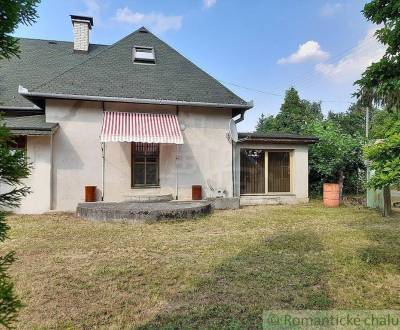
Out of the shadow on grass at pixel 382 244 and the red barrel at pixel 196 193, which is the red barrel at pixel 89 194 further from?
the shadow on grass at pixel 382 244

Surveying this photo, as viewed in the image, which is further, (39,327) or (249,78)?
(249,78)

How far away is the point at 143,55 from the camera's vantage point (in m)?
17.2

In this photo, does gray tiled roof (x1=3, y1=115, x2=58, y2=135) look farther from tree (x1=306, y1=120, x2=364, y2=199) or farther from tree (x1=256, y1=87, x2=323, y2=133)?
tree (x1=256, y1=87, x2=323, y2=133)

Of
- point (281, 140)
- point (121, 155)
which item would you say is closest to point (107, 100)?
point (121, 155)

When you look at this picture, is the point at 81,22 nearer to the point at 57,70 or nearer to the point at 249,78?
the point at 57,70

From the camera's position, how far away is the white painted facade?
13.1 metres

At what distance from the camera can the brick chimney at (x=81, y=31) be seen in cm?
1942

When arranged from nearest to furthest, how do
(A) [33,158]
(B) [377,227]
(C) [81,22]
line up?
(B) [377,227] < (A) [33,158] < (C) [81,22]

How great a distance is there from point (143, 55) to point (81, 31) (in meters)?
5.66

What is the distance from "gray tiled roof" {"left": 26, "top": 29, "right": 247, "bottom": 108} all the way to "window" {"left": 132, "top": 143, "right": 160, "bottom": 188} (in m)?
2.45

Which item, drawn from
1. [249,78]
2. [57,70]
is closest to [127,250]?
[57,70]

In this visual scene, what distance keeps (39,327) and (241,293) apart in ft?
9.45

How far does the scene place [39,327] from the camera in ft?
12.4

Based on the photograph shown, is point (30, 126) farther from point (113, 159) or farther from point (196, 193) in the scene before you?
point (196, 193)
